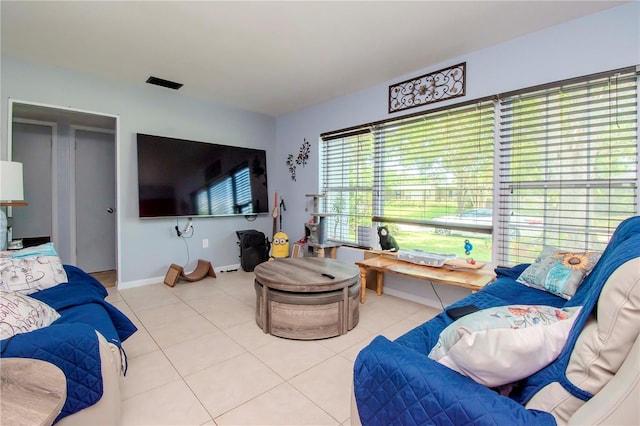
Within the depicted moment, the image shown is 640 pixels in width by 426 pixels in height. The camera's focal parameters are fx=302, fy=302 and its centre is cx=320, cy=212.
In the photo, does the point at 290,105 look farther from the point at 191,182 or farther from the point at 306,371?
the point at 306,371

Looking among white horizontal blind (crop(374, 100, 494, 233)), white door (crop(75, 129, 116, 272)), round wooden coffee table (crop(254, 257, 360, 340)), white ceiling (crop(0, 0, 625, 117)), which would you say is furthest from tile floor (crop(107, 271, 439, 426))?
white ceiling (crop(0, 0, 625, 117))

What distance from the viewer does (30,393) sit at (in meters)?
0.74

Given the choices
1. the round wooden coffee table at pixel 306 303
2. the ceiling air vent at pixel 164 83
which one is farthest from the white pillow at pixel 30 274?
the ceiling air vent at pixel 164 83

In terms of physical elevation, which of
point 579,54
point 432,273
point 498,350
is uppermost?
point 579,54

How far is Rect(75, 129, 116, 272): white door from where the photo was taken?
4297 millimetres

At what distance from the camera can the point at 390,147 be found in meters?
3.48

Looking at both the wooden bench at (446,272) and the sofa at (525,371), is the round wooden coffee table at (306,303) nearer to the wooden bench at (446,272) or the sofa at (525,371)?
the wooden bench at (446,272)

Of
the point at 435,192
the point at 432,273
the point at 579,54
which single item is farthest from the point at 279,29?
the point at 432,273

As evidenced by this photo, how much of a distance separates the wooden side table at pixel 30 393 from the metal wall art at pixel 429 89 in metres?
3.31

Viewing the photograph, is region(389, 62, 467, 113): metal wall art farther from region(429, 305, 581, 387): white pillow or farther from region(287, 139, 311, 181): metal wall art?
region(429, 305, 581, 387): white pillow

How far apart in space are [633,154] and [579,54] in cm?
83

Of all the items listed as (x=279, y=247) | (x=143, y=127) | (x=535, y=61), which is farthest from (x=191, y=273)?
(x=535, y=61)

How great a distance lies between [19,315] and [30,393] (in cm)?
81

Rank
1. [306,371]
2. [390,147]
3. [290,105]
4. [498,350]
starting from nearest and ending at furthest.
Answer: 1. [498,350]
2. [306,371]
3. [390,147]
4. [290,105]
